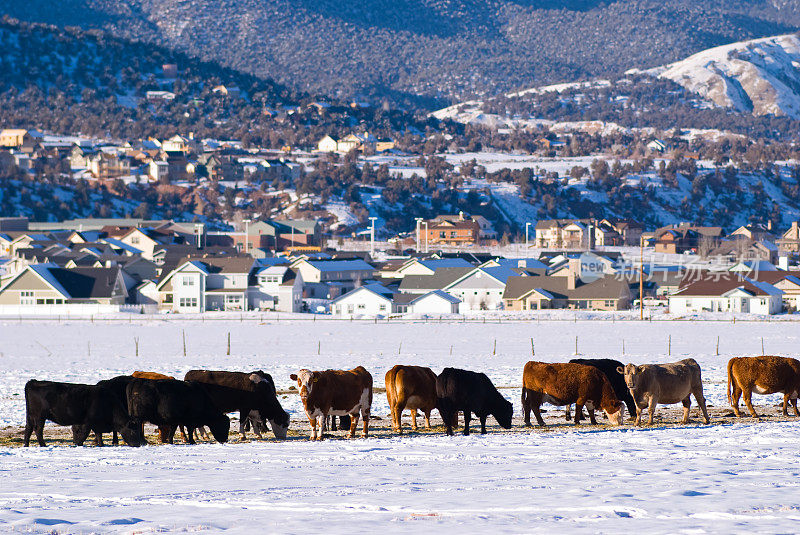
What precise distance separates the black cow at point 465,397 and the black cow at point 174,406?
3635 millimetres

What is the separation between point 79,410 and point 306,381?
360cm

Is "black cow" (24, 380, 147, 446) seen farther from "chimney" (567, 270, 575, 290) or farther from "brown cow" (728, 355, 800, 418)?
"chimney" (567, 270, 575, 290)

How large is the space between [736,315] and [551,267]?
97.0 feet

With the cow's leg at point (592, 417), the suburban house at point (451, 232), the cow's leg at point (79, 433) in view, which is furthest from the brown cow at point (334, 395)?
the suburban house at point (451, 232)

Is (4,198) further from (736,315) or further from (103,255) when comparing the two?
(736,315)

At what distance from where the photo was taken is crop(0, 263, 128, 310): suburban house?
83.8m

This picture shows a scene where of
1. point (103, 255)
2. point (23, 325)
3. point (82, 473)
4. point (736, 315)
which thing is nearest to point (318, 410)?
point (82, 473)

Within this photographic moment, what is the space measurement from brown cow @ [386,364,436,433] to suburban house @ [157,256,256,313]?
65042mm

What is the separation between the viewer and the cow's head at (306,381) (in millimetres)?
20359

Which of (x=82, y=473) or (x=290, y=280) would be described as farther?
(x=290, y=280)

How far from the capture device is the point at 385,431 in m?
21.9

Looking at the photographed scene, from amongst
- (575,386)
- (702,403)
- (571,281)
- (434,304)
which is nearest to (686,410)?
(702,403)

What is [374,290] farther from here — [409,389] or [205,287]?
[409,389]

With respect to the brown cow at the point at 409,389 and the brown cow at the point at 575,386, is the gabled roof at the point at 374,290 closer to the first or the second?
the brown cow at the point at 575,386
